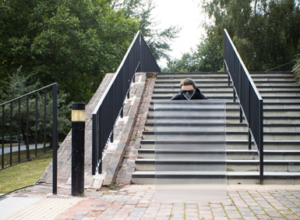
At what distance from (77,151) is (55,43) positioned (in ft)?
47.7

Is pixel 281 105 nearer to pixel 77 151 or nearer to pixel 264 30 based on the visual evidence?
pixel 77 151

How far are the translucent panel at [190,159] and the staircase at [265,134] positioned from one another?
2205mm

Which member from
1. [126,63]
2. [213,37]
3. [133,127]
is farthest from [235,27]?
[133,127]

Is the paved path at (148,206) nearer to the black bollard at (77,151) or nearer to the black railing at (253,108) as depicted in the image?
the black bollard at (77,151)

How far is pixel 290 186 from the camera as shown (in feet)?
15.7

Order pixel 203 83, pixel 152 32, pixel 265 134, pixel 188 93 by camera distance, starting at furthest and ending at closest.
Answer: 1. pixel 152 32
2. pixel 203 83
3. pixel 265 134
4. pixel 188 93

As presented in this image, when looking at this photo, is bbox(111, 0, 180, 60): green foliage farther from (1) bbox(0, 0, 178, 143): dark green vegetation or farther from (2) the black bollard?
(2) the black bollard

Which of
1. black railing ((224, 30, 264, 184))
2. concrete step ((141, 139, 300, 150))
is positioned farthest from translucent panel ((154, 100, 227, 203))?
concrete step ((141, 139, 300, 150))

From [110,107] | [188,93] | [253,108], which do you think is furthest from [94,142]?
[253,108]

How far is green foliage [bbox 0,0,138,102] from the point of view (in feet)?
56.9

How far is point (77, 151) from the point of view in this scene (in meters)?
4.25

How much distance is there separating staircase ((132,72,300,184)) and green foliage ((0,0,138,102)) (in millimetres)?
9999

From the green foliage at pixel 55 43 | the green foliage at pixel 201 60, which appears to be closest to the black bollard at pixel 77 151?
the green foliage at pixel 55 43

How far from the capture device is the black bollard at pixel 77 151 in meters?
4.18
